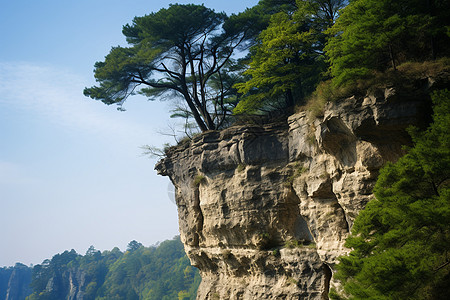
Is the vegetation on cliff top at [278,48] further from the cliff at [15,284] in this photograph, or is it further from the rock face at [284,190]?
the cliff at [15,284]

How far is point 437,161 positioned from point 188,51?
1591cm

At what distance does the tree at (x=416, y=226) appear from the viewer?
31.6 ft

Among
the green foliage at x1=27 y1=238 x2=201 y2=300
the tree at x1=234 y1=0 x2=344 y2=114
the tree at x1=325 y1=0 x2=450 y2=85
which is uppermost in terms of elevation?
the tree at x1=234 y1=0 x2=344 y2=114

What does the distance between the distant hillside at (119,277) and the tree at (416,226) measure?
72.6m

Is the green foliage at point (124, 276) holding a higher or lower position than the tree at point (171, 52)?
lower

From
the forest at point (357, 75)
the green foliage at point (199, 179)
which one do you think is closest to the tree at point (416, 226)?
the forest at point (357, 75)

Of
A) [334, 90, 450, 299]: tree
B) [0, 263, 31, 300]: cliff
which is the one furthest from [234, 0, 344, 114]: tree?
[0, 263, 31, 300]: cliff

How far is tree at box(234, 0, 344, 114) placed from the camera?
18625mm

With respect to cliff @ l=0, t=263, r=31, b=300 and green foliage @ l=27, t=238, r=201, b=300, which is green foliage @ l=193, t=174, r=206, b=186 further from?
cliff @ l=0, t=263, r=31, b=300

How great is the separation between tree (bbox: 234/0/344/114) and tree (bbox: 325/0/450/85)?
407cm

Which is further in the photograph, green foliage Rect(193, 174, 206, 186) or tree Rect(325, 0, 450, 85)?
green foliage Rect(193, 174, 206, 186)

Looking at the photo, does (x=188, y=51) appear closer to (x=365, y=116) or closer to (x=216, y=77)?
(x=216, y=77)

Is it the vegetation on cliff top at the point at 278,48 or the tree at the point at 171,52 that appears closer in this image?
the vegetation on cliff top at the point at 278,48

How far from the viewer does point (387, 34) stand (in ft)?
42.0
